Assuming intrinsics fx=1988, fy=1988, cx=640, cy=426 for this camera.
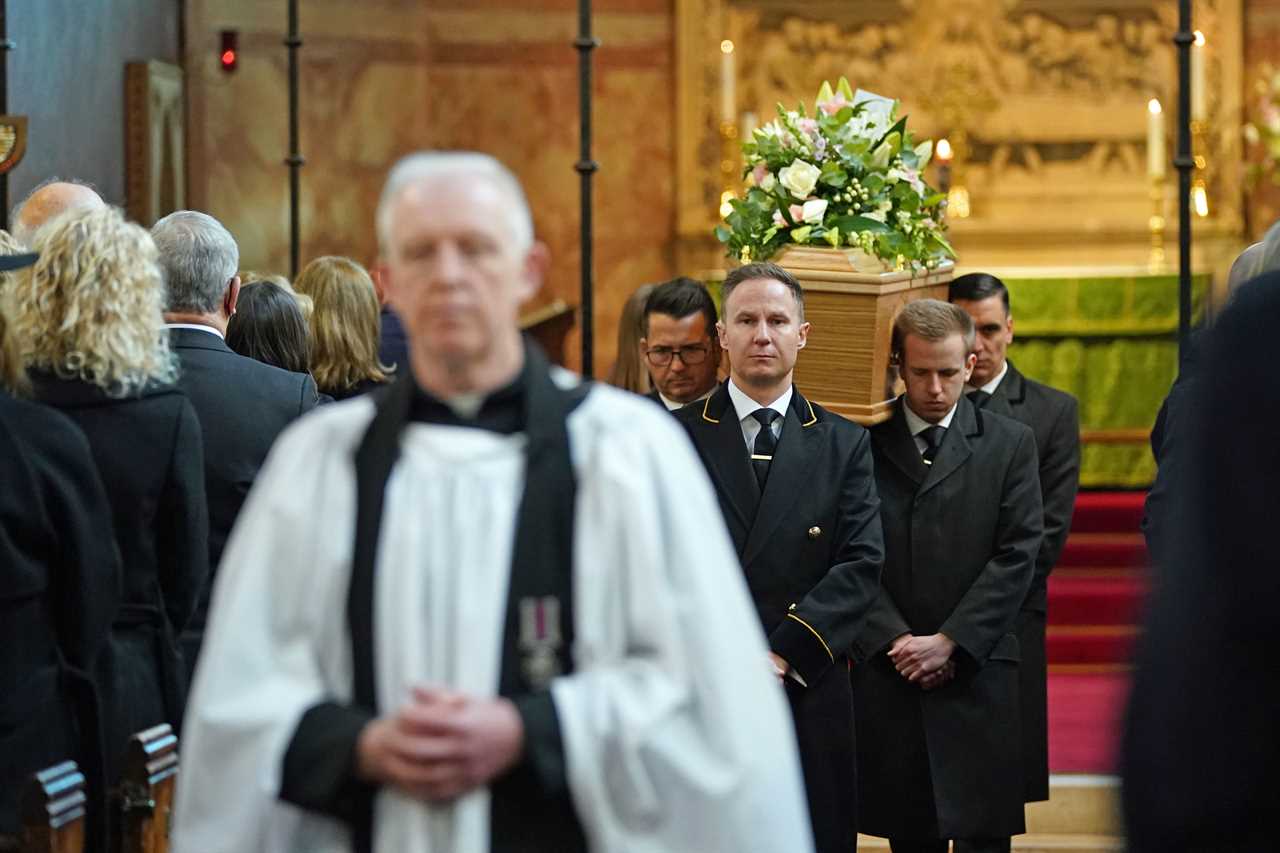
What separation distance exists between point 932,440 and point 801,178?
736 millimetres

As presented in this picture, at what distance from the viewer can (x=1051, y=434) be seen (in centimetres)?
561

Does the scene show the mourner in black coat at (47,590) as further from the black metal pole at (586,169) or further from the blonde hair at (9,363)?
the black metal pole at (586,169)

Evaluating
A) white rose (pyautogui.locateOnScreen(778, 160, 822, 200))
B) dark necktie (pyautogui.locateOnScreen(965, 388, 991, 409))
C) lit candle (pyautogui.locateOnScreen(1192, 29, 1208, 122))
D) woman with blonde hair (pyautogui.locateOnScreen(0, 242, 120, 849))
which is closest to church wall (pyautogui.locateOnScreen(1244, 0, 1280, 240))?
lit candle (pyautogui.locateOnScreen(1192, 29, 1208, 122))

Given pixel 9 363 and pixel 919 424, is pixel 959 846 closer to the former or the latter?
pixel 919 424

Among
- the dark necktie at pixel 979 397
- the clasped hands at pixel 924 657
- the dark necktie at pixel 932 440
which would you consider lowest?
the clasped hands at pixel 924 657

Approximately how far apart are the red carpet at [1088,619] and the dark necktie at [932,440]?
1.51 m

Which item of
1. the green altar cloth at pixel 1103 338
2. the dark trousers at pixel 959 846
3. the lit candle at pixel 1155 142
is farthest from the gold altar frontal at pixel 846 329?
the lit candle at pixel 1155 142

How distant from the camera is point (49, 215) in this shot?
486cm

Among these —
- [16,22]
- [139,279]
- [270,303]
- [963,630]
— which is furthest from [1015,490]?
[16,22]

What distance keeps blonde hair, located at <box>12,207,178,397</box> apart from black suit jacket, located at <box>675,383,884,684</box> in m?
1.32

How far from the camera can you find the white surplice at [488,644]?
7.36ft

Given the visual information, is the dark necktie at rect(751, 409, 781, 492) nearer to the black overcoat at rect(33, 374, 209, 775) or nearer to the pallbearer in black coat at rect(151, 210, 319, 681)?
the pallbearer in black coat at rect(151, 210, 319, 681)

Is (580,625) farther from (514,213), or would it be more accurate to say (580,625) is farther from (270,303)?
→ (270,303)

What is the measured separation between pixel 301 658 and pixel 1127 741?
1043 mm
